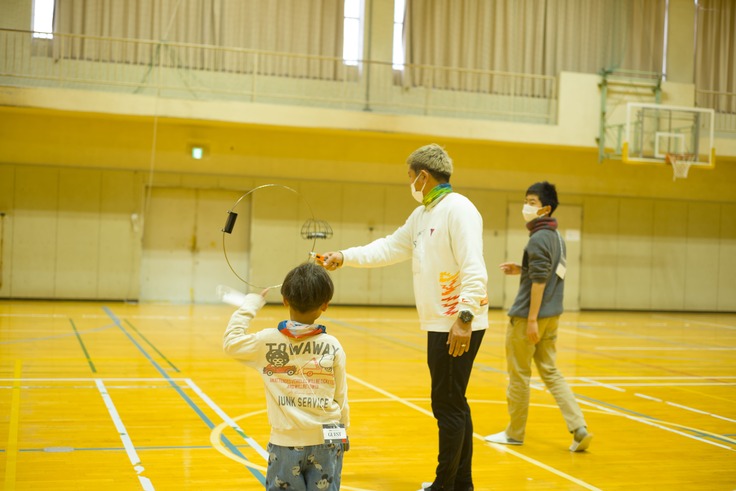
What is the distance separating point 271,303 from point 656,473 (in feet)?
45.3

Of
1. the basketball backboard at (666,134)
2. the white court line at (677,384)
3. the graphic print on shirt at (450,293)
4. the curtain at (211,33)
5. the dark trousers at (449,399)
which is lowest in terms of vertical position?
the white court line at (677,384)

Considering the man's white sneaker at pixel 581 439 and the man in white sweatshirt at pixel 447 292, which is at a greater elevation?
the man in white sweatshirt at pixel 447 292

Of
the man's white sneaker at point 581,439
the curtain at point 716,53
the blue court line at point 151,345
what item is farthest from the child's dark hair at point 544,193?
the curtain at point 716,53

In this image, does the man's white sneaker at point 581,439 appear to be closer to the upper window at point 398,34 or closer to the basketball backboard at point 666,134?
the basketball backboard at point 666,134

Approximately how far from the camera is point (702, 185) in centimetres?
1984

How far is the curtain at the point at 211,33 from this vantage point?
53.2 ft

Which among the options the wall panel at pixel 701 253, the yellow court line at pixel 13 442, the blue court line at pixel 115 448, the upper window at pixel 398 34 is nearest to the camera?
the yellow court line at pixel 13 442

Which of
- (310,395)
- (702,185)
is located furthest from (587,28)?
(310,395)

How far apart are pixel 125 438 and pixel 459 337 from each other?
2695mm

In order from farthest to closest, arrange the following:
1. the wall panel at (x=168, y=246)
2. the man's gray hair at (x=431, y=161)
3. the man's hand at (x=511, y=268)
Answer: the wall panel at (x=168, y=246) → the man's hand at (x=511, y=268) → the man's gray hair at (x=431, y=161)

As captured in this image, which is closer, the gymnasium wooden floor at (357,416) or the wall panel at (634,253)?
the gymnasium wooden floor at (357,416)

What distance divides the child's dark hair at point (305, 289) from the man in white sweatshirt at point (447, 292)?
0.98m

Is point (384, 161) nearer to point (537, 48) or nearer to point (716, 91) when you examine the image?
point (537, 48)

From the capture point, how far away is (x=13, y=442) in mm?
5121
